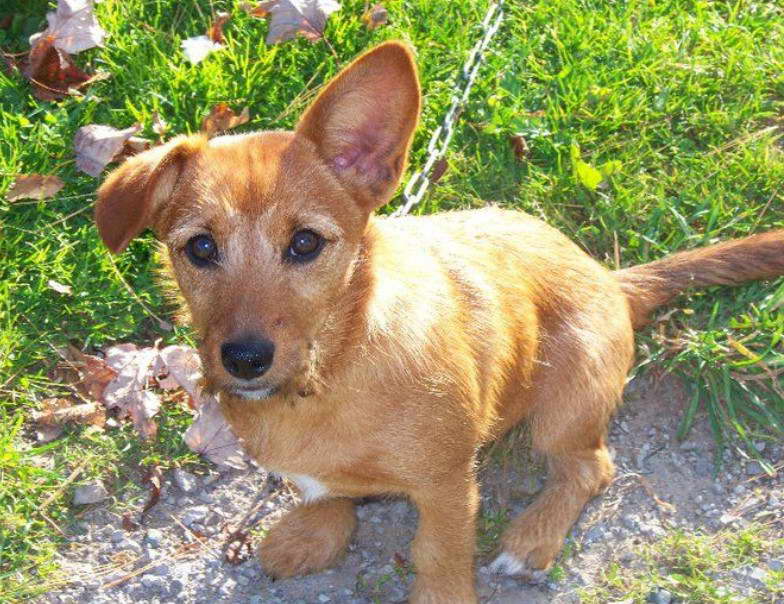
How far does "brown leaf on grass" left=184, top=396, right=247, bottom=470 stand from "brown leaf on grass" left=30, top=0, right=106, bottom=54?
204 centimetres

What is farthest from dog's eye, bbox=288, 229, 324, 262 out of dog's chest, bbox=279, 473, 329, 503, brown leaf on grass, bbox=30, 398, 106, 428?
brown leaf on grass, bbox=30, 398, 106, 428

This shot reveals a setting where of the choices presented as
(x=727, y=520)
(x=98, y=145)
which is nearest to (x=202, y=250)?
(x=98, y=145)

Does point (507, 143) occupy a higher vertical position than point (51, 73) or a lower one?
lower

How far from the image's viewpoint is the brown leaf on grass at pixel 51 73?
204 inches

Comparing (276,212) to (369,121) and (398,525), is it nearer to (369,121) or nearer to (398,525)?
(369,121)

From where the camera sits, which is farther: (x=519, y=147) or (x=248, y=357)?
(x=519, y=147)

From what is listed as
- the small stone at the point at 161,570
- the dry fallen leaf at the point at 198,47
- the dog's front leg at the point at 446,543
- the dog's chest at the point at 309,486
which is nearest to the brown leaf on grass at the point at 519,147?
the dry fallen leaf at the point at 198,47

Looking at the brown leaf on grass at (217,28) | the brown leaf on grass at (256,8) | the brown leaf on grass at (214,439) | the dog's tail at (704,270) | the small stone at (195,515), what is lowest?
the small stone at (195,515)

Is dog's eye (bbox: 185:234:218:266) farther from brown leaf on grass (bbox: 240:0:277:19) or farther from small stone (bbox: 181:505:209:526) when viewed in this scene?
brown leaf on grass (bbox: 240:0:277:19)

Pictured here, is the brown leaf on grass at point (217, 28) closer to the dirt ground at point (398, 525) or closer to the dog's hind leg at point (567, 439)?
the dirt ground at point (398, 525)

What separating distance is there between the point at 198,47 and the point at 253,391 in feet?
8.53

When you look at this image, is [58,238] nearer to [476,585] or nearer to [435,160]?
[435,160]

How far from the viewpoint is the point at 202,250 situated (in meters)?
3.34

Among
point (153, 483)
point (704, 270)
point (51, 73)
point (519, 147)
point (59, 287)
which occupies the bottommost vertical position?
point (153, 483)
